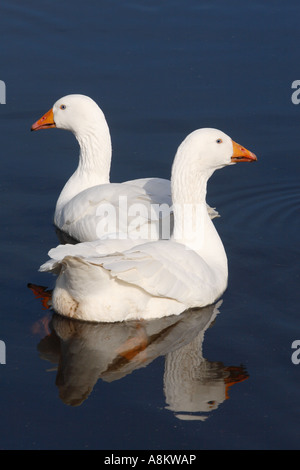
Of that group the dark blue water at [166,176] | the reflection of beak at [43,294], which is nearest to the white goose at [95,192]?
the dark blue water at [166,176]

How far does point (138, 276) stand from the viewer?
8617 millimetres

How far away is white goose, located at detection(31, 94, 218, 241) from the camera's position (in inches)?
397

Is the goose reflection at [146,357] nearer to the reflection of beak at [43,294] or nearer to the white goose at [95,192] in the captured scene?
the reflection of beak at [43,294]

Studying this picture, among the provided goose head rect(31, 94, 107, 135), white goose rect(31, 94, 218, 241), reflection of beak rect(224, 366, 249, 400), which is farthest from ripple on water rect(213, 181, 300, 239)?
reflection of beak rect(224, 366, 249, 400)

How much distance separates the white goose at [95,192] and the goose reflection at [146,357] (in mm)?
1226

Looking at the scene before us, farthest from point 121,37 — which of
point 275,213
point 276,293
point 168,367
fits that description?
point 168,367

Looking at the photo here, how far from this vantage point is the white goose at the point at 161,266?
8.54 metres

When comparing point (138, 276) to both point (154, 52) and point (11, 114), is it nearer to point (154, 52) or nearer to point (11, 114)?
point (11, 114)

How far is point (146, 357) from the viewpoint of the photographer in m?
8.43

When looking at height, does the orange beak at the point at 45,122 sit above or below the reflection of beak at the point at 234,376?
above

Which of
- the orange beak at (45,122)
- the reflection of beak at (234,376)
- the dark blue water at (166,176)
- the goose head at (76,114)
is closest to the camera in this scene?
the dark blue water at (166,176)

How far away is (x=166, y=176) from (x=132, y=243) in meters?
3.06

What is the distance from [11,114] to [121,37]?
111 inches

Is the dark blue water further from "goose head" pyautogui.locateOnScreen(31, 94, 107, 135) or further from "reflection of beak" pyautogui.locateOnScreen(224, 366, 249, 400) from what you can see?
"goose head" pyautogui.locateOnScreen(31, 94, 107, 135)
